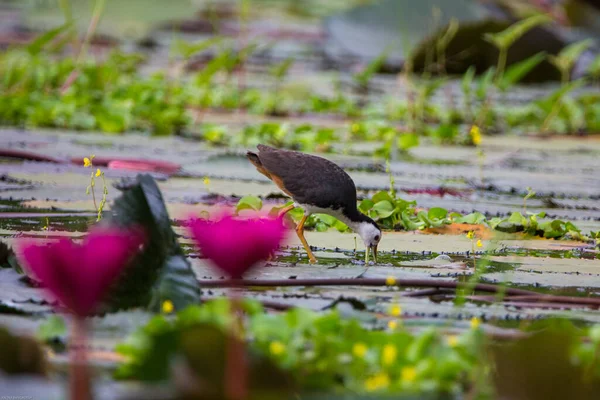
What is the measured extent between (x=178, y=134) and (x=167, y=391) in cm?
443

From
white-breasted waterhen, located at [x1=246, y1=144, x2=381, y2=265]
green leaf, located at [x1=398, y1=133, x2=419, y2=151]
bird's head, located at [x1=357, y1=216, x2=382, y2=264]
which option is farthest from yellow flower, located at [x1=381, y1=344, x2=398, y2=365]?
green leaf, located at [x1=398, y1=133, x2=419, y2=151]

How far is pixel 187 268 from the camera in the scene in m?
1.97

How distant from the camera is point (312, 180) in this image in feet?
10.4

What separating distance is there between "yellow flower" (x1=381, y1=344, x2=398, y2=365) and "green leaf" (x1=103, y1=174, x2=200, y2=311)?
1.56 feet

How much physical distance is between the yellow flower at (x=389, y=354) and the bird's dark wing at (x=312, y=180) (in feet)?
5.13

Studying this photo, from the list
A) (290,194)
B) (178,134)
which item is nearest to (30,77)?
(178,134)

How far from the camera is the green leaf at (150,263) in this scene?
1.93 metres

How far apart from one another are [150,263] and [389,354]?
0.63 m

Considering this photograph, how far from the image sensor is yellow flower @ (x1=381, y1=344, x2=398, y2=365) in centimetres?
149

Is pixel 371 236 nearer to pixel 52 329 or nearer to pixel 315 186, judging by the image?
pixel 315 186

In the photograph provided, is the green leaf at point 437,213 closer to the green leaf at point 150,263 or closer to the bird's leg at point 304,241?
the bird's leg at point 304,241

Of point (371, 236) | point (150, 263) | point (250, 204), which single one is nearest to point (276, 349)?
point (150, 263)

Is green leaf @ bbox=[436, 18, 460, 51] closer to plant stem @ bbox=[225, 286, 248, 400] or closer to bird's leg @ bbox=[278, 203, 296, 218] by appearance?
bird's leg @ bbox=[278, 203, 296, 218]

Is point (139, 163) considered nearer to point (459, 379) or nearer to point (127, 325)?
point (127, 325)
